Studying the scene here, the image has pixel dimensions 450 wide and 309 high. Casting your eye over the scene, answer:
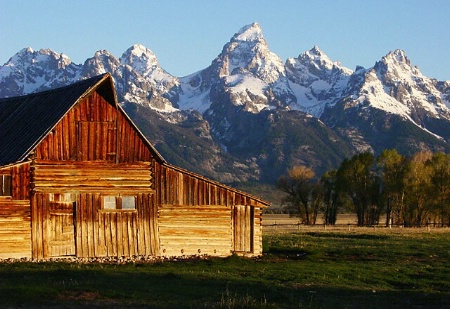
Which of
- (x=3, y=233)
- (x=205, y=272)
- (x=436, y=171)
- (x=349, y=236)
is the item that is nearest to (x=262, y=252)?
(x=205, y=272)

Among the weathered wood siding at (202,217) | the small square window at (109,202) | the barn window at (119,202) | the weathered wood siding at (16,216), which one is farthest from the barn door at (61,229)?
the weathered wood siding at (202,217)

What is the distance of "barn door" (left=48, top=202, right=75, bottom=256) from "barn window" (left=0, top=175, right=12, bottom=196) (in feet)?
7.19

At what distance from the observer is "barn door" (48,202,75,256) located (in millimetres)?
41000

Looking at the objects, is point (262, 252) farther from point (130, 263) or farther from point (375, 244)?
point (375, 244)

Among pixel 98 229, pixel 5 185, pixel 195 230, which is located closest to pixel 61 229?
pixel 98 229

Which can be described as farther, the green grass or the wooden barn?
the wooden barn

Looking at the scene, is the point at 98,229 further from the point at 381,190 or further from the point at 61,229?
the point at 381,190

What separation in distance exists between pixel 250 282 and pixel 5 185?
1354 cm

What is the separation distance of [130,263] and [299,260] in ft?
28.2

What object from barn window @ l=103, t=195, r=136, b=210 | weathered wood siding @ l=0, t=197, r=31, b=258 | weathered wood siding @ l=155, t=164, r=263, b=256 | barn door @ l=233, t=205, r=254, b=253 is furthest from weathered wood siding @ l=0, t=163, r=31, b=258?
barn door @ l=233, t=205, r=254, b=253

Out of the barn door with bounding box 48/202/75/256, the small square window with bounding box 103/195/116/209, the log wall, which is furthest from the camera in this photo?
the small square window with bounding box 103/195/116/209

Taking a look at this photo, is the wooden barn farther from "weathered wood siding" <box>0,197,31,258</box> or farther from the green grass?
the green grass

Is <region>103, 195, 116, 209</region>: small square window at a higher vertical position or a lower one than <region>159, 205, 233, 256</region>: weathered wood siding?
higher

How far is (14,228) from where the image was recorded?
40031 millimetres
